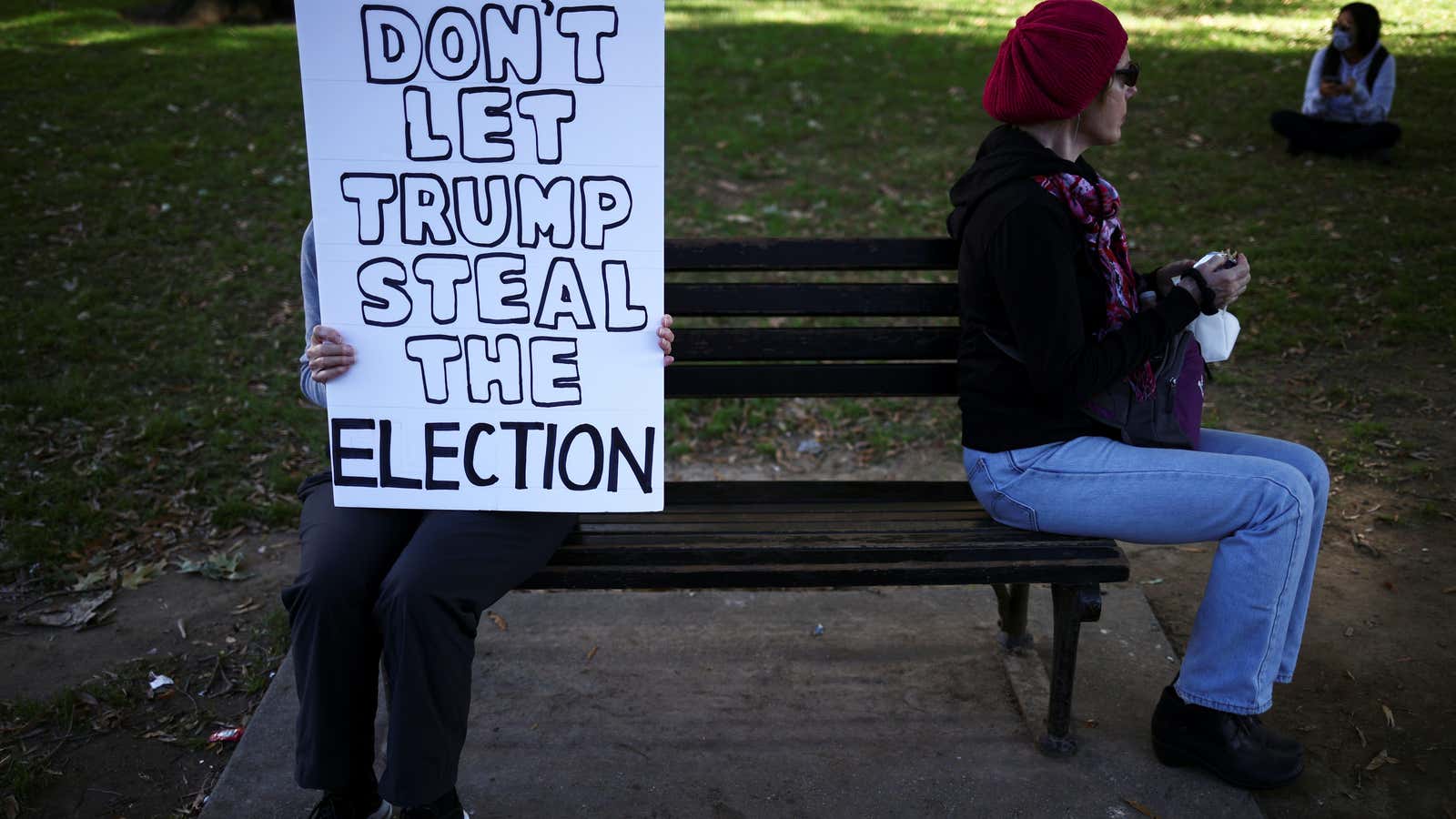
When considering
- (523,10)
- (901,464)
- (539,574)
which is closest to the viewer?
(523,10)

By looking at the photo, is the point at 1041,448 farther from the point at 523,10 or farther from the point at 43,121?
the point at 43,121

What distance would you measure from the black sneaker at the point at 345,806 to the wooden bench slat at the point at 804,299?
60.5 inches

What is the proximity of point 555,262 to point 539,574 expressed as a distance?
0.77 m

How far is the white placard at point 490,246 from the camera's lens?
103 inches

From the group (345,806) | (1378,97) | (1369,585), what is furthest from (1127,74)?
(1378,97)

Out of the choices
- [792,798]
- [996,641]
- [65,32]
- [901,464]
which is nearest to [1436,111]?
[901,464]

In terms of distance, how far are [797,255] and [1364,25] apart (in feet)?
22.1

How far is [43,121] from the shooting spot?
8.70 metres

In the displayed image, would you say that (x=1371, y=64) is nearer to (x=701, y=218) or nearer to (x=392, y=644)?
(x=701, y=218)

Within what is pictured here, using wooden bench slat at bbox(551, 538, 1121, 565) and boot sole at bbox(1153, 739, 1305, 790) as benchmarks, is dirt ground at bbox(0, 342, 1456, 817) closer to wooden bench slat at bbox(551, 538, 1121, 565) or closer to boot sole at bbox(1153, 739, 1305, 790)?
boot sole at bbox(1153, 739, 1305, 790)

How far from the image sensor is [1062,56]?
2.79m

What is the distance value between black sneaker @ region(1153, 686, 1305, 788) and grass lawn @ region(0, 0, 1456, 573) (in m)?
2.15

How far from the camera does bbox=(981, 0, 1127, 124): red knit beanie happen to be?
9.12ft

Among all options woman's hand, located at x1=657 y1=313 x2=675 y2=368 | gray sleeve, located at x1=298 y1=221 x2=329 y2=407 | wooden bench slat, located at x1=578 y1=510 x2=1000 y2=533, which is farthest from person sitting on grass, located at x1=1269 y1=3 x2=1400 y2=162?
gray sleeve, located at x1=298 y1=221 x2=329 y2=407
